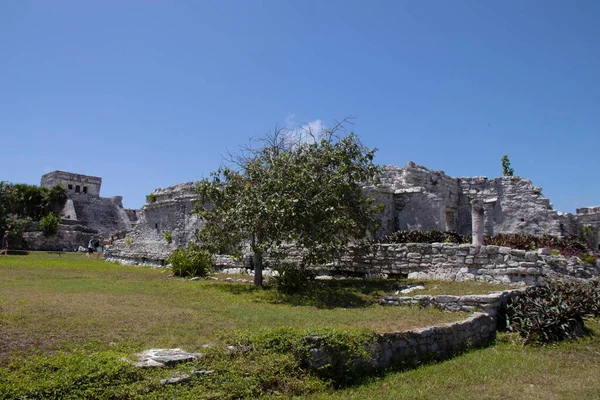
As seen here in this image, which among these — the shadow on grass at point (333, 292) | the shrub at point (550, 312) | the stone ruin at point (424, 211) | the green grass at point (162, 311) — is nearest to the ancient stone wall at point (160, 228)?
the stone ruin at point (424, 211)

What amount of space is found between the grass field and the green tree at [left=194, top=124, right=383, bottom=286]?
147cm

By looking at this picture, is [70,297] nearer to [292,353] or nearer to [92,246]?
[292,353]

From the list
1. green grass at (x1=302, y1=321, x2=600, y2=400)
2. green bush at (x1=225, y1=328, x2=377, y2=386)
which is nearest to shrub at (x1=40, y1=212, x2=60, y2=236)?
green bush at (x1=225, y1=328, x2=377, y2=386)

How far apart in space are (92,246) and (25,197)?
17731mm

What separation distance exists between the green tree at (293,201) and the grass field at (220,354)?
147 centimetres

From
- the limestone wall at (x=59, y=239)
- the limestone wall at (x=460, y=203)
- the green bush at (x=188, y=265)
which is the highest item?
the limestone wall at (x=460, y=203)

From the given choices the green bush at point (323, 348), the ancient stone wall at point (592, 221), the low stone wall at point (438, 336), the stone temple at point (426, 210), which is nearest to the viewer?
the green bush at point (323, 348)

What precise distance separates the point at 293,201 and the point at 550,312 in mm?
5339

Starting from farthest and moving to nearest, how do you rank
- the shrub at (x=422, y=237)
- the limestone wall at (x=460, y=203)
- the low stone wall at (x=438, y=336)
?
the limestone wall at (x=460, y=203)
the shrub at (x=422, y=237)
the low stone wall at (x=438, y=336)

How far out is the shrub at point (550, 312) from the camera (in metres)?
8.16

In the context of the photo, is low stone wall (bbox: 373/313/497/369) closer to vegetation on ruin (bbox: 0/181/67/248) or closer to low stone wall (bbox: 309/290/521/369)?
low stone wall (bbox: 309/290/521/369)

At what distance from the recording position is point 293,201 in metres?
10.6

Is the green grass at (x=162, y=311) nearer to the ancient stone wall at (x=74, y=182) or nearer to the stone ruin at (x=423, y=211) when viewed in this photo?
the stone ruin at (x=423, y=211)

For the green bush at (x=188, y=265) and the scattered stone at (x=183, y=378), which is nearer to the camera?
the scattered stone at (x=183, y=378)
